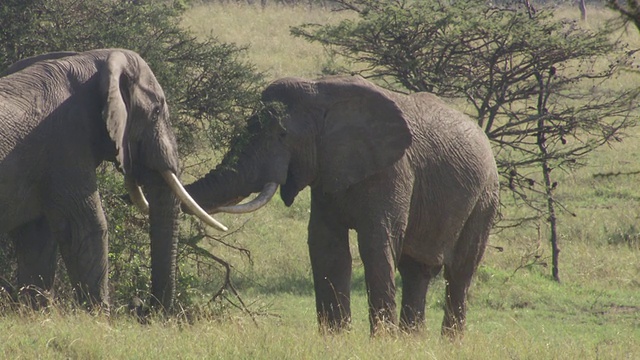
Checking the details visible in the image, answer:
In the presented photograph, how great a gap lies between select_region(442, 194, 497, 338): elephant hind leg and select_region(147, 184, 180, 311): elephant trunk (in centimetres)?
275

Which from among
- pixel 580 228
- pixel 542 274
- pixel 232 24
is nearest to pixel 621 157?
pixel 580 228

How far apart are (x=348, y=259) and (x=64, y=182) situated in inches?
101

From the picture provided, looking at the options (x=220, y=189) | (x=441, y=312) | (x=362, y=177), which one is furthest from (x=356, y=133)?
(x=441, y=312)

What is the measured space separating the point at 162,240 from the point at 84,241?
716 millimetres

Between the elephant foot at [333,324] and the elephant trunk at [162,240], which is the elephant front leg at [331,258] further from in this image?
the elephant trunk at [162,240]

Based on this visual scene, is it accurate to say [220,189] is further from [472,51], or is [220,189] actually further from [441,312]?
[472,51]

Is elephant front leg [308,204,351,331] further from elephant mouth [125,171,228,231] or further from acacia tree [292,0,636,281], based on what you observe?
acacia tree [292,0,636,281]

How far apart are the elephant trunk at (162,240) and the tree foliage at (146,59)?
1.40 metres

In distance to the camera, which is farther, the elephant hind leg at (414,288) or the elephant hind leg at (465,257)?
the elephant hind leg at (465,257)

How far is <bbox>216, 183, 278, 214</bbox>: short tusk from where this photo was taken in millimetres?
8812

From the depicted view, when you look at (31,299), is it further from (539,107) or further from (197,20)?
(197,20)

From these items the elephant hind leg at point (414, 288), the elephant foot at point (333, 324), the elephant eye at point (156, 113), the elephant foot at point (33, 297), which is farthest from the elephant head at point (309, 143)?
the elephant hind leg at point (414, 288)

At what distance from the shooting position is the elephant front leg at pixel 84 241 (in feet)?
27.3

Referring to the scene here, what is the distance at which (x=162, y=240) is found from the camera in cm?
890
